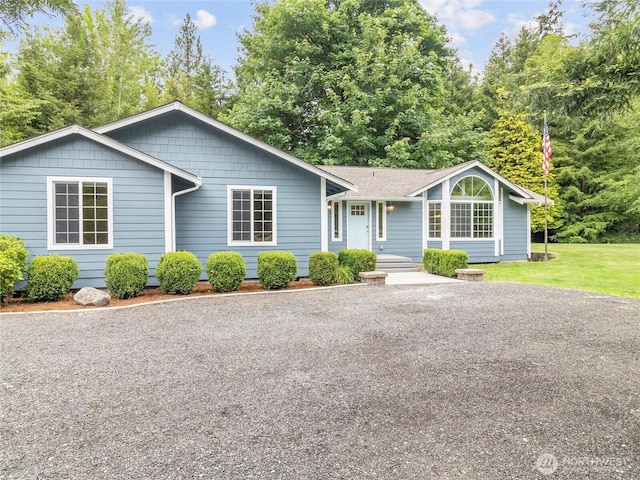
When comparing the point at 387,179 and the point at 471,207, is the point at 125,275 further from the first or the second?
the point at 471,207

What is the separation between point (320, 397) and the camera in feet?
10.4

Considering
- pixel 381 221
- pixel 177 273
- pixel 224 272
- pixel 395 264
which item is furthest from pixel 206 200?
pixel 381 221

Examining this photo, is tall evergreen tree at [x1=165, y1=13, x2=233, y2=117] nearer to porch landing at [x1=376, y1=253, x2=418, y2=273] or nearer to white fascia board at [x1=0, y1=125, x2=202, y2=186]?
porch landing at [x1=376, y1=253, x2=418, y2=273]

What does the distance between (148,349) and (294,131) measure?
65.8ft

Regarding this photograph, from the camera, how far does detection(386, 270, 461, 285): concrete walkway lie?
Result: 9727 mm

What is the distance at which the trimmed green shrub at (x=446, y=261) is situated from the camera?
10.7m

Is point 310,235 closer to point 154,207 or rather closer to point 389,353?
point 154,207

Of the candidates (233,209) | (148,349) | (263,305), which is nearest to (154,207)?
(233,209)

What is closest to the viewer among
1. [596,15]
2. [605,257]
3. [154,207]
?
[596,15]

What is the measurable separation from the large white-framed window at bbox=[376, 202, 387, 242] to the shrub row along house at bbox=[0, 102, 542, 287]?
1.4 inches

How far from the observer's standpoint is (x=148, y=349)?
4449 millimetres

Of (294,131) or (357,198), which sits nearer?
(357,198)

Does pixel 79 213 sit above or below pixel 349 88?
below

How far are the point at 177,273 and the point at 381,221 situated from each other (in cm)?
773
